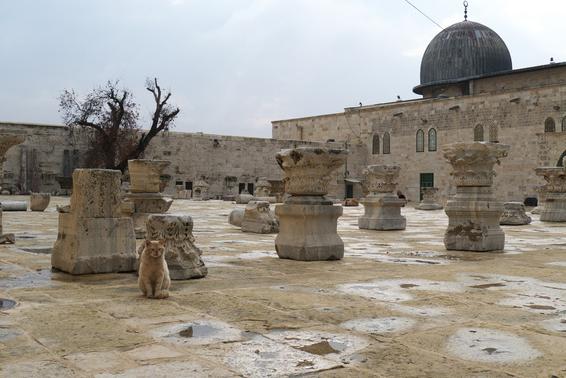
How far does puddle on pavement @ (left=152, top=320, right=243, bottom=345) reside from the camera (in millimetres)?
3488

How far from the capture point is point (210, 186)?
3706 cm

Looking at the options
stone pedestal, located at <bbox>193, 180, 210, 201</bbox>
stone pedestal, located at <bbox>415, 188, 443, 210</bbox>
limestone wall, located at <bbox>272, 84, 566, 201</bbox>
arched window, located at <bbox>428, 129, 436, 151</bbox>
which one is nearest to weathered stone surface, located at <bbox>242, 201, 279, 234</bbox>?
stone pedestal, located at <bbox>415, 188, 443, 210</bbox>

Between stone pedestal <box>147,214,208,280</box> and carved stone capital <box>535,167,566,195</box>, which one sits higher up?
carved stone capital <box>535,167,566,195</box>

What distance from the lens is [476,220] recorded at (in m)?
8.79

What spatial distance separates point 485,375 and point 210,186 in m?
34.6

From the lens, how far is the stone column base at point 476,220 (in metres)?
8.70

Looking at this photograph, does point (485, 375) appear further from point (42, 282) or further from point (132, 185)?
point (132, 185)

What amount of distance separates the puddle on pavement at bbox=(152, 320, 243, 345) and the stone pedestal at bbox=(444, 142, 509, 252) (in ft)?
18.8

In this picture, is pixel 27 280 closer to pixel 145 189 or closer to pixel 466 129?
pixel 145 189

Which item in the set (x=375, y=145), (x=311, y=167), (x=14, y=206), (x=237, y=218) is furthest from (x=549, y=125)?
(x=311, y=167)

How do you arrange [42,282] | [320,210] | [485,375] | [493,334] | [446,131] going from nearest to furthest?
[485,375] < [493,334] < [42,282] < [320,210] < [446,131]

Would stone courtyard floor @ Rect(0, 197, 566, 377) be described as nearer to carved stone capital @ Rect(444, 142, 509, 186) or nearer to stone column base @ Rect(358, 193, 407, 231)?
carved stone capital @ Rect(444, 142, 509, 186)

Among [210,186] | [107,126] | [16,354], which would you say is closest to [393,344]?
[16,354]

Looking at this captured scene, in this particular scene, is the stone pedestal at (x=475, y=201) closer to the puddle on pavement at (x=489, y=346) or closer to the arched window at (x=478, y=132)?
the puddle on pavement at (x=489, y=346)
